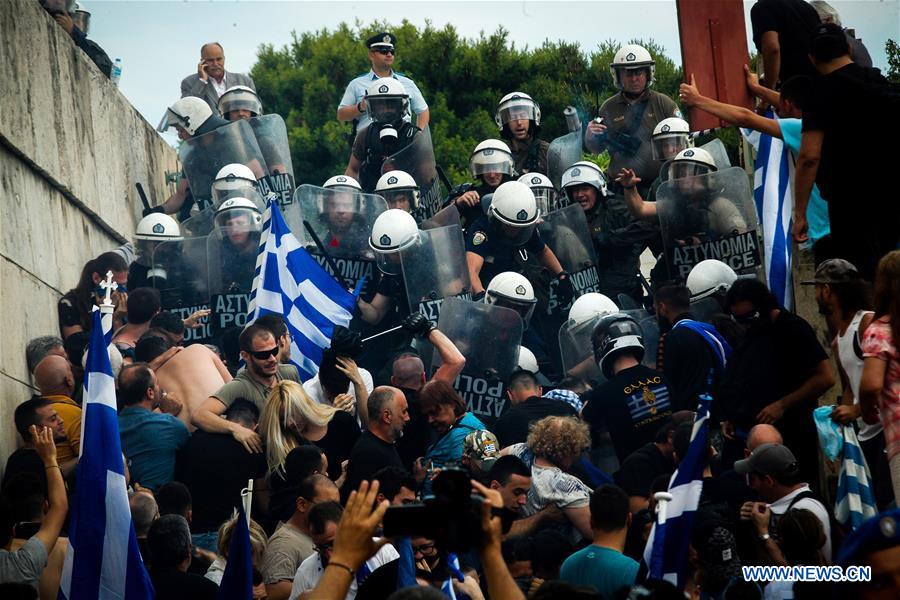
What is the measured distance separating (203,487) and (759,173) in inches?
168

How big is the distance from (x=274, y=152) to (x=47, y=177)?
2953 mm

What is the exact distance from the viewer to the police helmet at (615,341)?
368 inches

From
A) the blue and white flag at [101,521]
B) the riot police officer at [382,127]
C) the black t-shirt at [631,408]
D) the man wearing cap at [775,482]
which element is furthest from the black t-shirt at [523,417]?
the riot police officer at [382,127]

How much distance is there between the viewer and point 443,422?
8734 mm

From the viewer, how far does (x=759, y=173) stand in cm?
1022

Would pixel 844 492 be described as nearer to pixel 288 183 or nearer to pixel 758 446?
pixel 758 446

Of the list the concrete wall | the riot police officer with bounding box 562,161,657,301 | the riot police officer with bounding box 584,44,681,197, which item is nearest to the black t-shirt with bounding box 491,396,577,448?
the concrete wall

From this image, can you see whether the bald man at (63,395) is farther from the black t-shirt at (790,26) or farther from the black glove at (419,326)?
the black t-shirt at (790,26)

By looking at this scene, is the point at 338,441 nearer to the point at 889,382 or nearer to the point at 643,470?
the point at 643,470

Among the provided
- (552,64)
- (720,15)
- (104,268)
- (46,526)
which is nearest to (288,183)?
(104,268)

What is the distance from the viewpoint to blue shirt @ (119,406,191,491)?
8.41 meters

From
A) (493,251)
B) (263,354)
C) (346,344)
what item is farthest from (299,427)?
(493,251)

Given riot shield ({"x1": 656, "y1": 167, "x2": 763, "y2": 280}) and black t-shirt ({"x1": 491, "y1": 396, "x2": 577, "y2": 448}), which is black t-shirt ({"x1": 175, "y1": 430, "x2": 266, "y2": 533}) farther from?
riot shield ({"x1": 656, "y1": 167, "x2": 763, "y2": 280})

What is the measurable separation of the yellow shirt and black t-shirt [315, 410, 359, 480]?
52.0 inches
